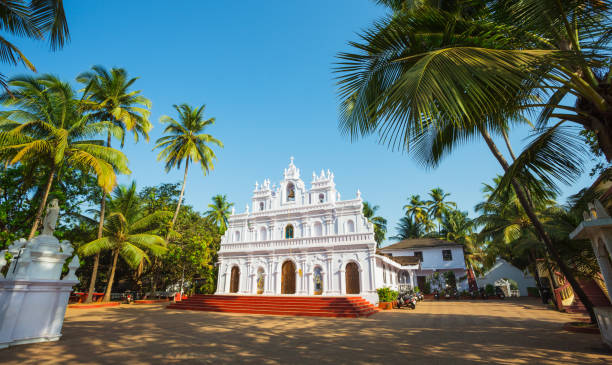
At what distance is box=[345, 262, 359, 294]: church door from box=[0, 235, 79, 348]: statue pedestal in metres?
14.9

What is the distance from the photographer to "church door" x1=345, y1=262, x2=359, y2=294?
1831 cm

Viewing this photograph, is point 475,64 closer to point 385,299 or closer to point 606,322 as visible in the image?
point 606,322

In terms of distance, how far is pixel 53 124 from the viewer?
45.2ft

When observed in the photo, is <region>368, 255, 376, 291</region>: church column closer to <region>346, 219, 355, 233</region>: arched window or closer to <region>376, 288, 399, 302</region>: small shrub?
<region>376, 288, 399, 302</region>: small shrub

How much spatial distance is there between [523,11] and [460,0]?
139 centimetres

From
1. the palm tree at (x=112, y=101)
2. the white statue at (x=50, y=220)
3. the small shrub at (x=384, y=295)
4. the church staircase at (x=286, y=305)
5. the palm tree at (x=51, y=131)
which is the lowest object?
the church staircase at (x=286, y=305)

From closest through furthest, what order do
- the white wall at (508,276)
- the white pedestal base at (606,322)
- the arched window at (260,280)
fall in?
the white pedestal base at (606,322) → the arched window at (260,280) → the white wall at (508,276)

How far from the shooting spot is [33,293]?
21.3 ft

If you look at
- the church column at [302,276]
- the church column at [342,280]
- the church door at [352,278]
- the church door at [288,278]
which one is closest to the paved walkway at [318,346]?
the church door at [352,278]

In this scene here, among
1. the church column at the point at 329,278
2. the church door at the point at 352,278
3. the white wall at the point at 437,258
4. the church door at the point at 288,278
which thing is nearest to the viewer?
the church door at the point at 352,278

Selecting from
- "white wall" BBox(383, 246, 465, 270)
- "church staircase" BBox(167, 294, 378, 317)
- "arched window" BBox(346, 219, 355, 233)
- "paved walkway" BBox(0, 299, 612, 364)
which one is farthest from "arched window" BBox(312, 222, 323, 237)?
"white wall" BBox(383, 246, 465, 270)

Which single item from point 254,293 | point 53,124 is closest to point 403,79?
point 53,124

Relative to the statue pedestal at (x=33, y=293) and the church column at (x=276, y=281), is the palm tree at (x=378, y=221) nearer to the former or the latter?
the church column at (x=276, y=281)

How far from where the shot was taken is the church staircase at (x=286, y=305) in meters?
14.3
